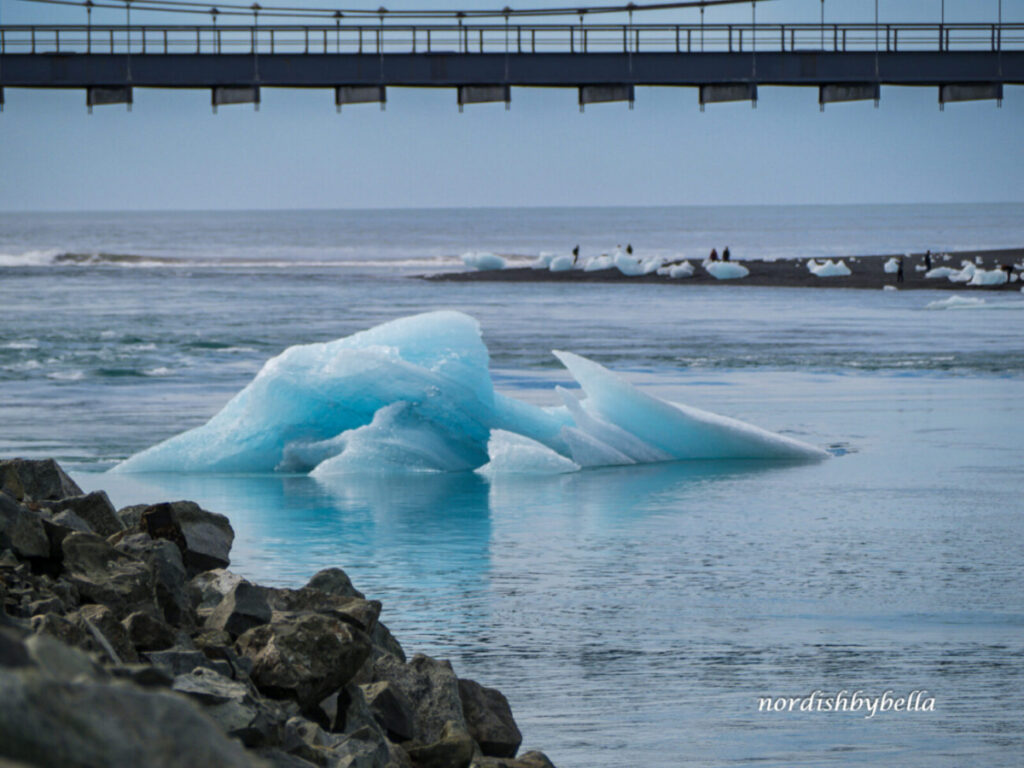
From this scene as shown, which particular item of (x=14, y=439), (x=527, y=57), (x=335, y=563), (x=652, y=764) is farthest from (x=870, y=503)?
(x=527, y=57)

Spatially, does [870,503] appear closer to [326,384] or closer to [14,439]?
[326,384]

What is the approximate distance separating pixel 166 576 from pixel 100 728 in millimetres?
3552

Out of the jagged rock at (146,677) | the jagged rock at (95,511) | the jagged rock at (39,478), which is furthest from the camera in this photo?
the jagged rock at (39,478)

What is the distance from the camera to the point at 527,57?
3503cm

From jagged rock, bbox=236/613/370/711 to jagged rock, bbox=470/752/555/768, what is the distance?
527 millimetres

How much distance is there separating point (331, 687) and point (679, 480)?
334 inches

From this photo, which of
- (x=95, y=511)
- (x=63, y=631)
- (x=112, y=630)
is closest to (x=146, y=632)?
(x=112, y=630)

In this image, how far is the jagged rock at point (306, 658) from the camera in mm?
4688

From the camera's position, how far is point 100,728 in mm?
1831

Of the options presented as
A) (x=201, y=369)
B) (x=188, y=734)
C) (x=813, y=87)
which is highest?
(x=813, y=87)

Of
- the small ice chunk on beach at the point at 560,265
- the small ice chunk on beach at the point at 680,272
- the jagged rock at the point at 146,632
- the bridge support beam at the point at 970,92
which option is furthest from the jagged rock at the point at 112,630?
the small ice chunk on beach at the point at 560,265

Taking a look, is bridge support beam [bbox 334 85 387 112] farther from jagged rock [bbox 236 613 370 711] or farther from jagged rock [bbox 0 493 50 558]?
jagged rock [bbox 236 613 370 711]

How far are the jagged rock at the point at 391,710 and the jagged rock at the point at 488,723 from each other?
1.00ft

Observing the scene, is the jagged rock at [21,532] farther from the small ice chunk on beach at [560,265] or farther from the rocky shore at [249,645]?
the small ice chunk on beach at [560,265]
